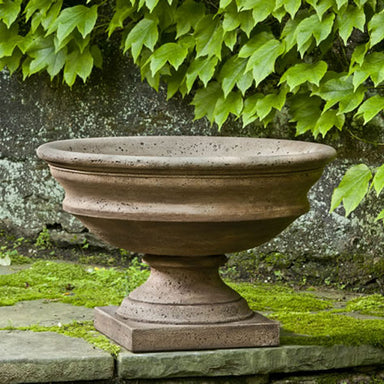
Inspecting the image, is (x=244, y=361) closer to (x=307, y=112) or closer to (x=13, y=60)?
(x=307, y=112)

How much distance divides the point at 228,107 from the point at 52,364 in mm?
1715

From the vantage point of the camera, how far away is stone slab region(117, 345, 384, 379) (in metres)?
3.03

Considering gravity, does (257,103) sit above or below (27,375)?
above

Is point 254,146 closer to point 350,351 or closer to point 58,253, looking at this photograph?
point 350,351

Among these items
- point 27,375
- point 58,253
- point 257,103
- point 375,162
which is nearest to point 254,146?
point 257,103

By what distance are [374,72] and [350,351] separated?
48.0 inches

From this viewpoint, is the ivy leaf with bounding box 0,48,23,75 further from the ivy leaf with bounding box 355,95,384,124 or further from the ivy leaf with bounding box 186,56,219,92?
the ivy leaf with bounding box 355,95,384,124

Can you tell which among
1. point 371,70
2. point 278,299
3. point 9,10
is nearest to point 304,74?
point 371,70

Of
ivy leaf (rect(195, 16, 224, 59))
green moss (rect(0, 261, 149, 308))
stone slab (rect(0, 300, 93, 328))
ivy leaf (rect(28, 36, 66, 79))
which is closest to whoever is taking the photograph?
stone slab (rect(0, 300, 93, 328))

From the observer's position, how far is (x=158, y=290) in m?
3.20

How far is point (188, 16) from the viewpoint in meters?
4.30

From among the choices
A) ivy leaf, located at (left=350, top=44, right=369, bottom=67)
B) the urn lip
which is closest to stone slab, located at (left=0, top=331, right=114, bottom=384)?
the urn lip

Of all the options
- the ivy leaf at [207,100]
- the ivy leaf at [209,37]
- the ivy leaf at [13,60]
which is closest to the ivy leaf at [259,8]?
the ivy leaf at [209,37]

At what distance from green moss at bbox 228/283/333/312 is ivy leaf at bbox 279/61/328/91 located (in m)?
0.90
